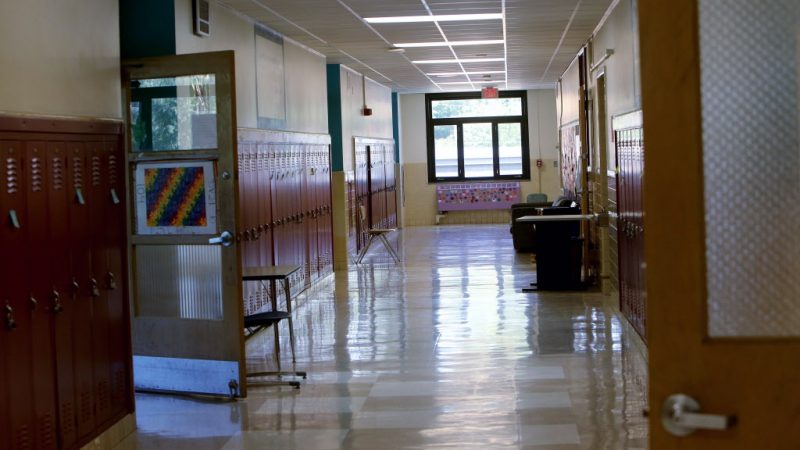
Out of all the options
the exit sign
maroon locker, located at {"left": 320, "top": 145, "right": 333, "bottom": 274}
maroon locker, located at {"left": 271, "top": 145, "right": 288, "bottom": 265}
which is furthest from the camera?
the exit sign

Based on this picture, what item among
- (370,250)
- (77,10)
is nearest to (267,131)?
(77,10)

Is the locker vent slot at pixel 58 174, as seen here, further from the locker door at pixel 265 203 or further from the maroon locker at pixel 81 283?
the locker door at pixel 265 203

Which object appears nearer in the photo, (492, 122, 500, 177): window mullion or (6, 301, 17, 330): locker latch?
(6, 301, 17, 330): locker latch

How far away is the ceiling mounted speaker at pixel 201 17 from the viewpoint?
286 inches

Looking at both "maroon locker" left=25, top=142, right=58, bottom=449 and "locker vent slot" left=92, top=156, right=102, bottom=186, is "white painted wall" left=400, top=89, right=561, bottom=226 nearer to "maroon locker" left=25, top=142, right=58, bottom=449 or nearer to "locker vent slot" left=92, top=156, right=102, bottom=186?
"locker vent slot" left=92, top=156, right=102, bottom=186

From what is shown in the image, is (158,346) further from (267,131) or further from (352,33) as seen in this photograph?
(352,33)

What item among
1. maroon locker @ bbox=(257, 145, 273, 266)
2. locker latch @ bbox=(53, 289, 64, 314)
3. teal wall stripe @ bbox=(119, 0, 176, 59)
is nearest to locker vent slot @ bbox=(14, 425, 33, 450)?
locker latch @ bbox=(53, 289, 64, 314)

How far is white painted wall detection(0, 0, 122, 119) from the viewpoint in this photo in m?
4.41

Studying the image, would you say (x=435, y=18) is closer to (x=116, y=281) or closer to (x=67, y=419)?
(x=116, y=281)

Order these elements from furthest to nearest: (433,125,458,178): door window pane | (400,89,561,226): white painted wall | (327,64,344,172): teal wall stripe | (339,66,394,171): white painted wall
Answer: (433,125,458,178): door window pane, (400,89,561,226): white painted wall, (339,66,394,171): white painted wall, (327,64,344,172): teal wall stripe

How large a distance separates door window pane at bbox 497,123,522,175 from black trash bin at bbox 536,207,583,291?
11.4 meters

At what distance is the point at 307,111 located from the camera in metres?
11.8

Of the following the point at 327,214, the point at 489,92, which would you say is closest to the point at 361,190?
the point at 327,214

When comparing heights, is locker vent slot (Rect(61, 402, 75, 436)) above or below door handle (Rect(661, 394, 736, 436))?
below
